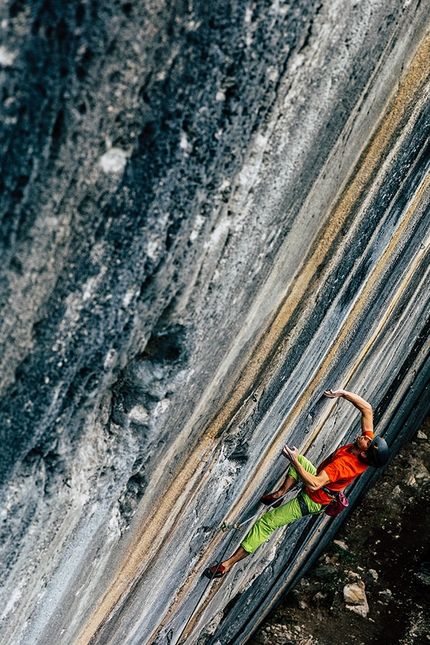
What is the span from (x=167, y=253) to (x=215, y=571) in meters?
3.03

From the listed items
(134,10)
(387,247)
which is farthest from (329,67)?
(387,247)

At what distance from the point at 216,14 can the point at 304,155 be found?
2.47 ft

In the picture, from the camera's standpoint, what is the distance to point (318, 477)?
4348 mm

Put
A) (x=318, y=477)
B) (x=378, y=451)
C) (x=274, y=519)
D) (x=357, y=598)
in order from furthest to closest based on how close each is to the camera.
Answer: (x=357, y=598)
(x=274, y=519)
(x=318, y=477)
(x=378, y=451)

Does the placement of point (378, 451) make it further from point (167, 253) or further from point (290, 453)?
point (167, 253)

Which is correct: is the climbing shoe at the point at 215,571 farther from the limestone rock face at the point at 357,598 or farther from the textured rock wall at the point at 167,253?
the limestone rock face at the point at 357,598

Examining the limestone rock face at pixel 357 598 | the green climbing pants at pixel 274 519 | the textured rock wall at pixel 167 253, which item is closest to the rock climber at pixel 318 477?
the green climbing pants at pixel 274 519

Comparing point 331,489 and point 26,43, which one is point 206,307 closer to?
point 26,43

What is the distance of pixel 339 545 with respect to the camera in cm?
834

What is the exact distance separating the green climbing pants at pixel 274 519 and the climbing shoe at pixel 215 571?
0.27m

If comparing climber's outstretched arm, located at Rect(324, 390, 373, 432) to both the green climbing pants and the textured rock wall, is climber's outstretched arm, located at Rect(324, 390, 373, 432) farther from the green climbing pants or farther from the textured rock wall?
the green climbing pants

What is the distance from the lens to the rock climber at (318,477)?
4207 mm

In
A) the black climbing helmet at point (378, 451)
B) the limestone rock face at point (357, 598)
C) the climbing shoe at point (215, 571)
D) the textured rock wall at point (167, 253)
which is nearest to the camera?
the textured rock wall at point (167, 253)

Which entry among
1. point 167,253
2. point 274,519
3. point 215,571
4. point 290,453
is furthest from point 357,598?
point 167,253
